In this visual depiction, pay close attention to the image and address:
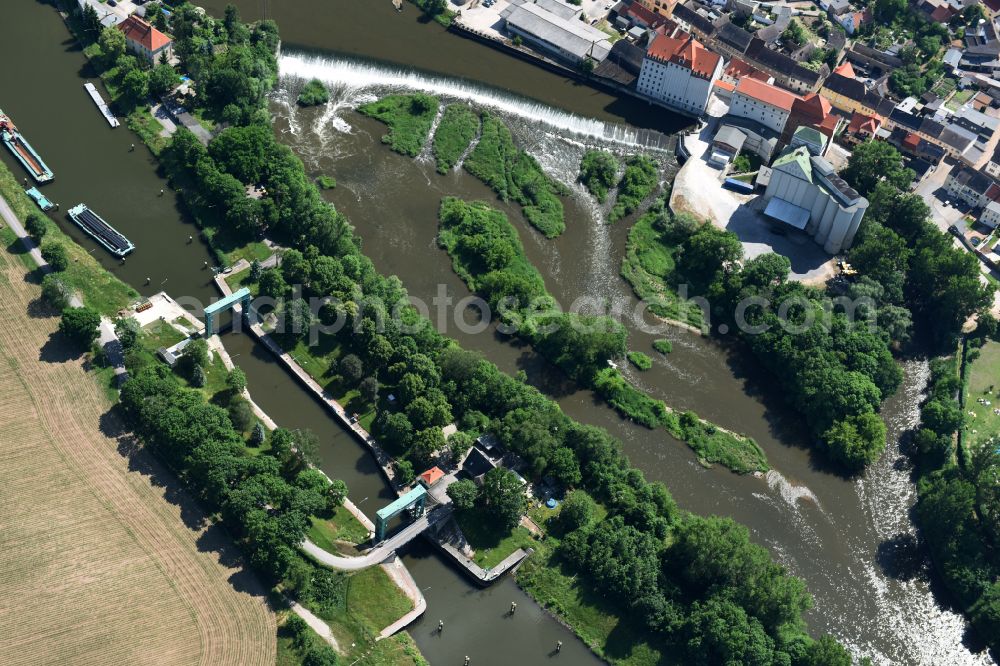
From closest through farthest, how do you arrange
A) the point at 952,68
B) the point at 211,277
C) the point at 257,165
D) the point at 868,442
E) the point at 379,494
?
1. the point at 379,494
2. the point at 868,442
3. the point at 211,277
4. the point at 257,165
5. the point at 952,68

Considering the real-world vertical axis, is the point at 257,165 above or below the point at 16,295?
above

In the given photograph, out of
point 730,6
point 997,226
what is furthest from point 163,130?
point 997,226

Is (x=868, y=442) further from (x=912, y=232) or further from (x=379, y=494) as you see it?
(x=379, y=494)

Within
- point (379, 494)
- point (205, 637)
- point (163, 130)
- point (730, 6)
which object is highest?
point (730, 6)

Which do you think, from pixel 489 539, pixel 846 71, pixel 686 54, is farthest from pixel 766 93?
pixel 489 539

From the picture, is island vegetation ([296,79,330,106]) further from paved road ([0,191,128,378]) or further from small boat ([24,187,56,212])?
paved road ([0,191,128,378])

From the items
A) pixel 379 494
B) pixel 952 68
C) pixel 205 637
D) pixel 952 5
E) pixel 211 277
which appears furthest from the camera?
pixel 952 5

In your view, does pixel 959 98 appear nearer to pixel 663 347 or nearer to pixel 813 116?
→ pixel 813 116
